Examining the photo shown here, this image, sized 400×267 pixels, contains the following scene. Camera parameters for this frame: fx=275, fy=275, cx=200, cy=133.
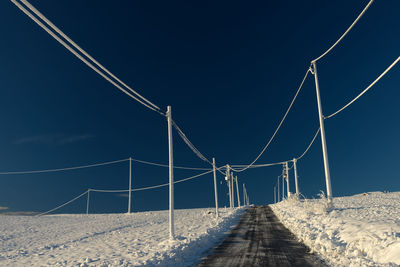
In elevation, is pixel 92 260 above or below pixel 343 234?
below

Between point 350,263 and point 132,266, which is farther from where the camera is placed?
point 132,266

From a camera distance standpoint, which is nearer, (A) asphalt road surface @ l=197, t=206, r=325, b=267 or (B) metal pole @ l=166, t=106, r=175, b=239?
(A) asphalt road surface @ l=197, t=206, r=325, b=267

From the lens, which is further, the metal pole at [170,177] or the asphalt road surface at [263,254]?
the metal pole at [170,177]

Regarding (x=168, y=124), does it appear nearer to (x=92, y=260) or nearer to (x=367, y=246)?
(x=92, y=260)

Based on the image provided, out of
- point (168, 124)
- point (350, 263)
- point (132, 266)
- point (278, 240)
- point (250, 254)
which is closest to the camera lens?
point (350, 263)

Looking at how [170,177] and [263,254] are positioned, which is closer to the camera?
[263,254]

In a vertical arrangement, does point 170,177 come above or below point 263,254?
above

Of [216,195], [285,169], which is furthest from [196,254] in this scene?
[285,169]

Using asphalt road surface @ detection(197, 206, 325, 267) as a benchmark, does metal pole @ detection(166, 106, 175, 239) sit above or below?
above

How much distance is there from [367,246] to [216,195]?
23.4m

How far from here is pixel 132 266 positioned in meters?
9.01

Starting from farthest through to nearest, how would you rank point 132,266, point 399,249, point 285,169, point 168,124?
point 285,169 → point 168,124 → point 132,266 → point 399,249

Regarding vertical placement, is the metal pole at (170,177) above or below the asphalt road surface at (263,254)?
above

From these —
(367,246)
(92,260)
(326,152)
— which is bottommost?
(92,260)
